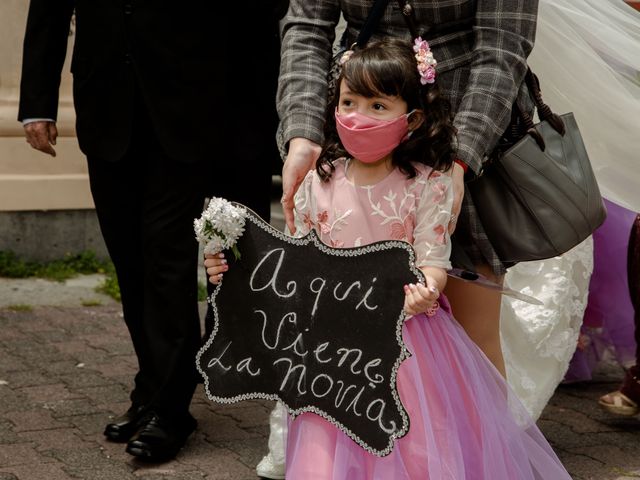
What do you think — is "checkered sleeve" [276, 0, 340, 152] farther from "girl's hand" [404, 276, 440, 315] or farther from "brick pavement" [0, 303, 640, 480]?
"brick pavement" [0, 303, 640, 480]

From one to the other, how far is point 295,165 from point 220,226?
289mm

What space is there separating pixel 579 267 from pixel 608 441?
0.68m

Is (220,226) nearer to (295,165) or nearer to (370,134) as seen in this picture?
(295,165)

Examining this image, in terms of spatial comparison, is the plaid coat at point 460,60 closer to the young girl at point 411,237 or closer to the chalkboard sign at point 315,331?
the young girl at point 411,237

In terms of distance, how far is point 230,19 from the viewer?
14.1 ft

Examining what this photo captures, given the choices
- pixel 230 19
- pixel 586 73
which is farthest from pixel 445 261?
pixel 230 19

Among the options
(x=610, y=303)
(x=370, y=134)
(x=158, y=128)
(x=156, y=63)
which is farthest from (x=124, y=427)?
(x=610, y=303)

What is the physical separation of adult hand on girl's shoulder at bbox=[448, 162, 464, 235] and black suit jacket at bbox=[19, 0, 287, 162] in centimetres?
132

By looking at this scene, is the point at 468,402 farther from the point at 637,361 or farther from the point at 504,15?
the point at 637,361

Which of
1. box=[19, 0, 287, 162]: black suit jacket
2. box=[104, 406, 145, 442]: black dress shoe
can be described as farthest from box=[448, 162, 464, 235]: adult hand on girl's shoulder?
box=[104, 406, 145, 442]: black dress shoe

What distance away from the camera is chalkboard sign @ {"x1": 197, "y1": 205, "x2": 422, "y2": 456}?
2.97 meters

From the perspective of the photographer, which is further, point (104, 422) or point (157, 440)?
point (104, 422)

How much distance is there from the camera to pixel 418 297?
2893 mm

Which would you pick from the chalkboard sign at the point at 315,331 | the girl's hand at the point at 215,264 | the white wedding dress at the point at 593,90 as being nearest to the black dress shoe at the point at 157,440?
the white wedding dress at the point at 593,90
